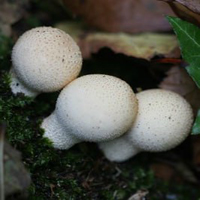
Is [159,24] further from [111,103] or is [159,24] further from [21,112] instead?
[21,112]

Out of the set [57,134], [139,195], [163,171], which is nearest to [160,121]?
[139,195]

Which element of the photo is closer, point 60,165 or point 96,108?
point 96,108

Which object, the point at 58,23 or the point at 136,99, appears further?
the point at 58,23

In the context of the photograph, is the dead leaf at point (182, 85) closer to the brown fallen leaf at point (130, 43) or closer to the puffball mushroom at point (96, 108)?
the brown fallen leaf at point (130, 43)

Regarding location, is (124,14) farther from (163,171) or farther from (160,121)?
(163,171)

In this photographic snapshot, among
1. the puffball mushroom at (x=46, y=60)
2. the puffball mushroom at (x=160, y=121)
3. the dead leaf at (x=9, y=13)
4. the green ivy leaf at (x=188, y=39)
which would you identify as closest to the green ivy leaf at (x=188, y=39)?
the green ivy leaf at (x=188, y=39)

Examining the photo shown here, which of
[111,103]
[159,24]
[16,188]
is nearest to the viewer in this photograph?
[16,188]

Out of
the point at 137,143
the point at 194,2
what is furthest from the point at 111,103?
the point at 194,2
